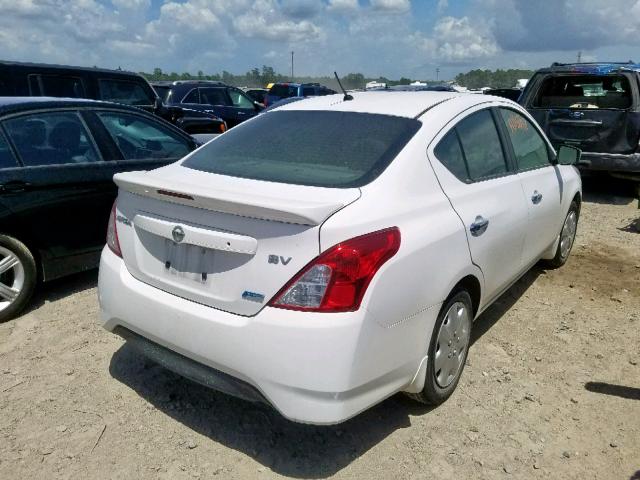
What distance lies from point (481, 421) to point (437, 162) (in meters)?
1.38

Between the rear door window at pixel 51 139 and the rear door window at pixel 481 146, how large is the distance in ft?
9.70

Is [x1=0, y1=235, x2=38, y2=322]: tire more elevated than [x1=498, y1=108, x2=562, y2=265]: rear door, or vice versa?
[x1=498, y1=108, x2=562, y2=265]: rear door

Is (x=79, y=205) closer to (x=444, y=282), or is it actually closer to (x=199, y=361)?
(x=199, y=361)

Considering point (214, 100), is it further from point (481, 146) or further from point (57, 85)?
point (481, 146)

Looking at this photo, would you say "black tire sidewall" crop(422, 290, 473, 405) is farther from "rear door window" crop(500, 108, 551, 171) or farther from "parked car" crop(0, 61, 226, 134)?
"parked car" crop(0, 61, 226, 134)

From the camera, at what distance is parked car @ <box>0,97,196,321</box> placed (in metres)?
3.92

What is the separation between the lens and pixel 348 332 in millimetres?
2211

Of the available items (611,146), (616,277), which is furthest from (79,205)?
(611,146)

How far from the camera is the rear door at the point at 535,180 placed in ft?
12.5

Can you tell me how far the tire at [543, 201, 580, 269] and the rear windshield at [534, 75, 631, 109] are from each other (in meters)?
3.66

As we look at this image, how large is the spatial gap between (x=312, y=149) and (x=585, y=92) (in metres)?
7.33

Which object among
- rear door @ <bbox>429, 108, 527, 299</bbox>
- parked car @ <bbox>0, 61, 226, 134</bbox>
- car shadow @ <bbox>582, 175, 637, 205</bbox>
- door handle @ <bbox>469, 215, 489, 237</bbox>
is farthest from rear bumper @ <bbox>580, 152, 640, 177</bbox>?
parked car @ <bbox>0, 61, 226, 134</bbox>

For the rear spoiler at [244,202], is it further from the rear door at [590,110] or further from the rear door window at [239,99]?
the rear door window at [239,99]

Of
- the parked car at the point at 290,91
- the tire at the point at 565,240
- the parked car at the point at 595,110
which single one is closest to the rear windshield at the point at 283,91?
the parked car at the point at 290,91
